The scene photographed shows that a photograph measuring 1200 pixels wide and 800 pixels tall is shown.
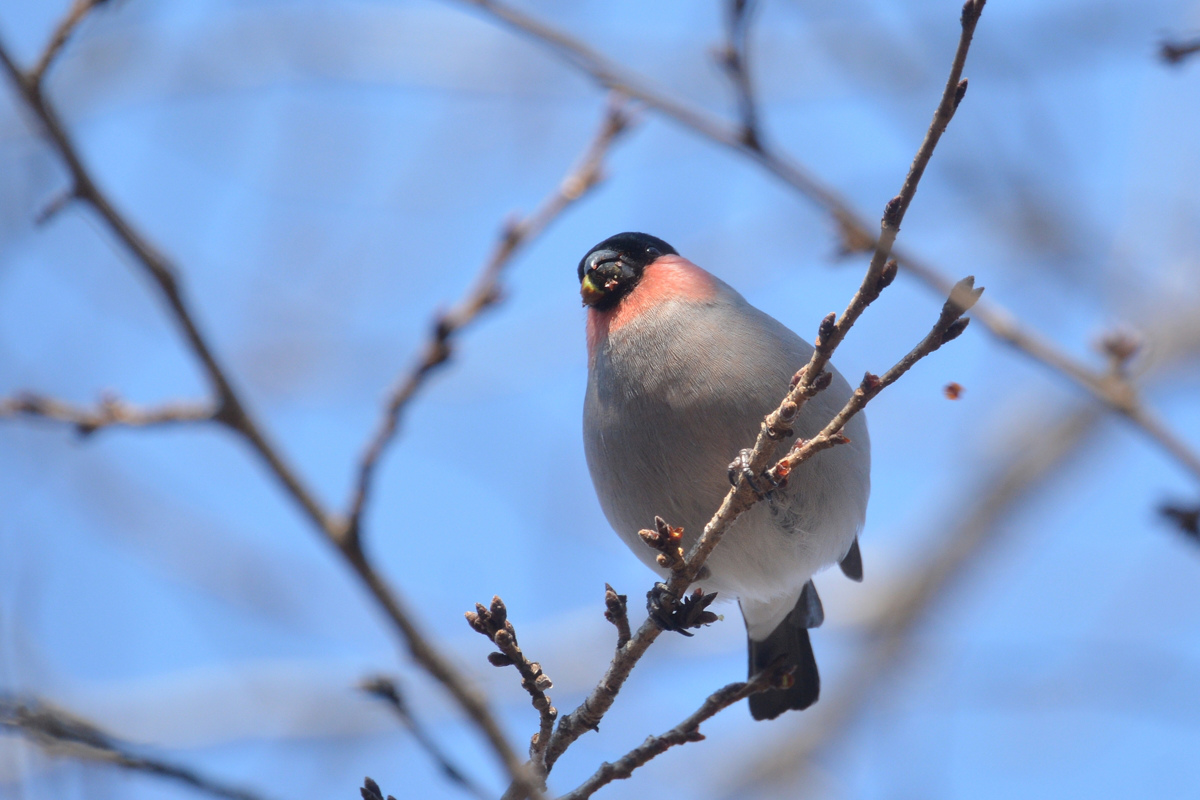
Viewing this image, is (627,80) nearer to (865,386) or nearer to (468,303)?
(468,303)

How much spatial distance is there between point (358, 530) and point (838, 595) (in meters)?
7.03

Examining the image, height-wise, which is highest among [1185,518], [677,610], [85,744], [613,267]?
[613,267]

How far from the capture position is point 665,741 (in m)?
2.60

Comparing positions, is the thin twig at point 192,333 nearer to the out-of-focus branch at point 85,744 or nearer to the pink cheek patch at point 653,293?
the out-of-focus branch at point 85,744

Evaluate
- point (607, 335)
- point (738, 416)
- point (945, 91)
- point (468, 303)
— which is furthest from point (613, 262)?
point (945, 91)

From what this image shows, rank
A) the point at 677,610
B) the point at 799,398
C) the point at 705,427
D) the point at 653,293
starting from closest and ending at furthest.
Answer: the point at 799,398 → the point at 677,610 → the point at 705,427 → the point at 653,293

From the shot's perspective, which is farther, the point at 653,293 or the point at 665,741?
the point at 653,293

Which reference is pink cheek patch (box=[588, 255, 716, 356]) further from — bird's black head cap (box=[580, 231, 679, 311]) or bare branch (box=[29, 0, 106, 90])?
bare branch (box=[29, 0, 106, 90])

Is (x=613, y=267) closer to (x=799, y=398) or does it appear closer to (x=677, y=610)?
(x=677, y=610)

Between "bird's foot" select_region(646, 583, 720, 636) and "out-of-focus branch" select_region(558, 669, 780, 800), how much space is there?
204mm

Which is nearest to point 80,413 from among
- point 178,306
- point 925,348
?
point 178,306

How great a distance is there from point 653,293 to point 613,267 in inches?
11.5

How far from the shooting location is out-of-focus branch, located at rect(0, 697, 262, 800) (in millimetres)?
1806

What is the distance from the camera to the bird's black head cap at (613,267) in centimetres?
410
